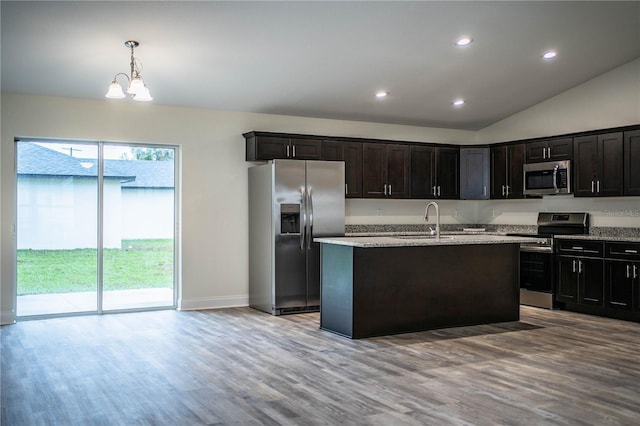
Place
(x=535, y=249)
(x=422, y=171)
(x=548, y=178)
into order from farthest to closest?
(x=422, y=171) → (x=548, y=178) → (x=535, y=249)

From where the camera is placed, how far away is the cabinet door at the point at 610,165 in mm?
6836

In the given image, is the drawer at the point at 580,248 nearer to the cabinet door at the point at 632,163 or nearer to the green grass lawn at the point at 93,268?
the cabinet door at the point at 632,163

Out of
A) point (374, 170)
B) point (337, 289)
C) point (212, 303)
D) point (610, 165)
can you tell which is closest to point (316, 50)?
point (337, 289)

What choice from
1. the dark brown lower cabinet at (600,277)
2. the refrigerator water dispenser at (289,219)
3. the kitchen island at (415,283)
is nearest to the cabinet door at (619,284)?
the dark brown lower cabinet at (600,277)

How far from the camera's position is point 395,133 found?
8586mm

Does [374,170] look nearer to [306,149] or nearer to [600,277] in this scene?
[306,149]

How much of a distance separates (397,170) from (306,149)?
1.43 meters

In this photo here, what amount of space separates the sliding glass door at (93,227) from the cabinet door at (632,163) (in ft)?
17.1

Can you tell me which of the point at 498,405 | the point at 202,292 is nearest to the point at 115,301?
the point at 202,292

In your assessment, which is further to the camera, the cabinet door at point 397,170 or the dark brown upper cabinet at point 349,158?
the cabinet door at point 397,170

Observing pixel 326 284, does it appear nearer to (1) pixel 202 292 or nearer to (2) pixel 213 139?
(1) pixel 202 292

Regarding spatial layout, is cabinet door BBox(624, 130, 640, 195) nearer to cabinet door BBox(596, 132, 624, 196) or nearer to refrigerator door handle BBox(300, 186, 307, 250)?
cabinet door BBox(596, 132, 624, 196)

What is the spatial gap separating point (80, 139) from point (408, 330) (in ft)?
13.4

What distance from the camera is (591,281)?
22.4ft
